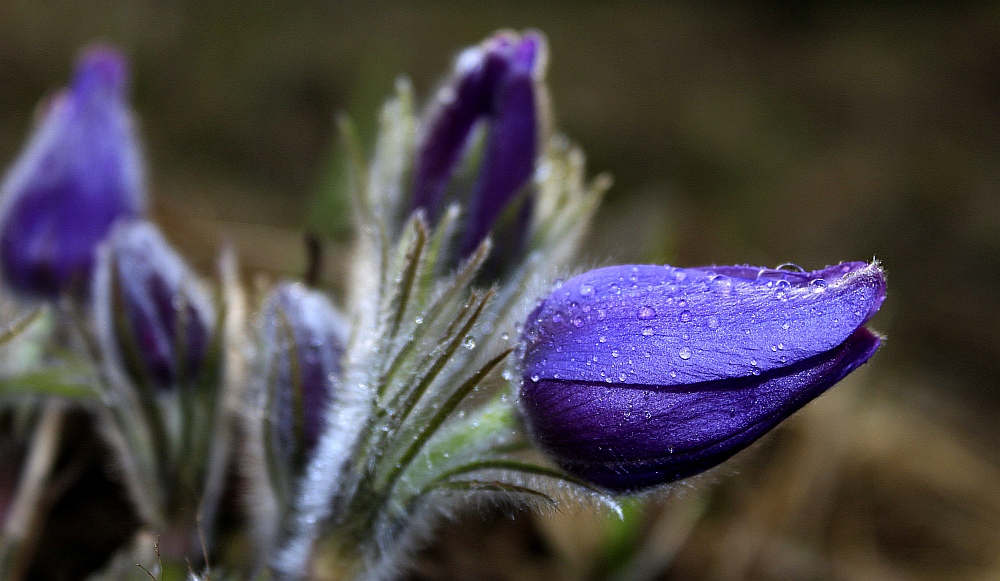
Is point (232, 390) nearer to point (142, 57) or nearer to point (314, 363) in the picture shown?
point (314, 363)

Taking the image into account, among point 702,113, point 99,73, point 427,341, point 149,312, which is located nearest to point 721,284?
point 427,341

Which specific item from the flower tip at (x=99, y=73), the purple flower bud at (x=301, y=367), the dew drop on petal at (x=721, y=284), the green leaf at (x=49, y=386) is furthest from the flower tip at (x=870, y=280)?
the flower tip at (x=99, y=73)

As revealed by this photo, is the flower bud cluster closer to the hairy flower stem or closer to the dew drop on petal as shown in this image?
the dew drop on petal

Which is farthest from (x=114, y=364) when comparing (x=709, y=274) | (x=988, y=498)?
(x=988, y=498)

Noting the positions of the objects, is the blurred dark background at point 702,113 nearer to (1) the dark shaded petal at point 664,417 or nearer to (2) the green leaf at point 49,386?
(2) the green leaf at point 49,386

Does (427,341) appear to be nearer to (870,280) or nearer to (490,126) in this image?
(490,126)

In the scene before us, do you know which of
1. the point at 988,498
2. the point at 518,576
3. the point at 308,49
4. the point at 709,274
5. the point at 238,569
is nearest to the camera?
the point at 709,274
